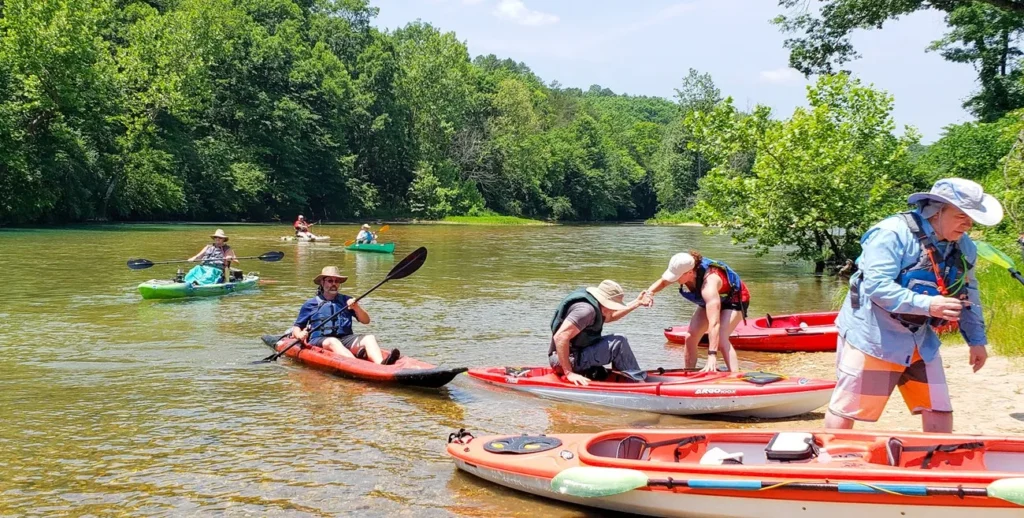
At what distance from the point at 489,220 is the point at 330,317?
52577mm

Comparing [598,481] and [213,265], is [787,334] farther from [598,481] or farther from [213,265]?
[213,265]

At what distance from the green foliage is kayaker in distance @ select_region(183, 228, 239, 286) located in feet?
33.2

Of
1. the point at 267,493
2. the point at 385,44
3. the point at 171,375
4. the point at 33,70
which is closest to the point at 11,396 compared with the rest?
the point at 171,375

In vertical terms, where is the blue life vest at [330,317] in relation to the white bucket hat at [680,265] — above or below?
below

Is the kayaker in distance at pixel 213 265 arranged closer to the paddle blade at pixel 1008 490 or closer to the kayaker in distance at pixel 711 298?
the kayaker in distance at pixel 711 298

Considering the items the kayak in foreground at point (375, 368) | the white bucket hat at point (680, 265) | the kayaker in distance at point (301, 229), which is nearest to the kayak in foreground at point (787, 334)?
the white bucket hat at point (680, 265)

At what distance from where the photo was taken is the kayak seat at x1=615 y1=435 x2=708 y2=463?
16.1 ft

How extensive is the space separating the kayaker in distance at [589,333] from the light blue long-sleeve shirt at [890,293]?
8.02ft

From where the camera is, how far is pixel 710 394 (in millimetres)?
6906

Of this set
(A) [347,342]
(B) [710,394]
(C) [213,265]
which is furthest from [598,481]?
(C) [213,265]

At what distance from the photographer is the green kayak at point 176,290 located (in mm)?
14195

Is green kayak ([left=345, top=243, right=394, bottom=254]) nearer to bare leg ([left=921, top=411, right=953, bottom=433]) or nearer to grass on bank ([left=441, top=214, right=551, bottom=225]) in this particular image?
bare leg ([left=921, top=411, right=953, bottom=433])

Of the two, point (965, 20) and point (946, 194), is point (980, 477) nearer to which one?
point (946, 194)

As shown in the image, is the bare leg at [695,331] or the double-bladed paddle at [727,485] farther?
the bare leg at [695,331]
